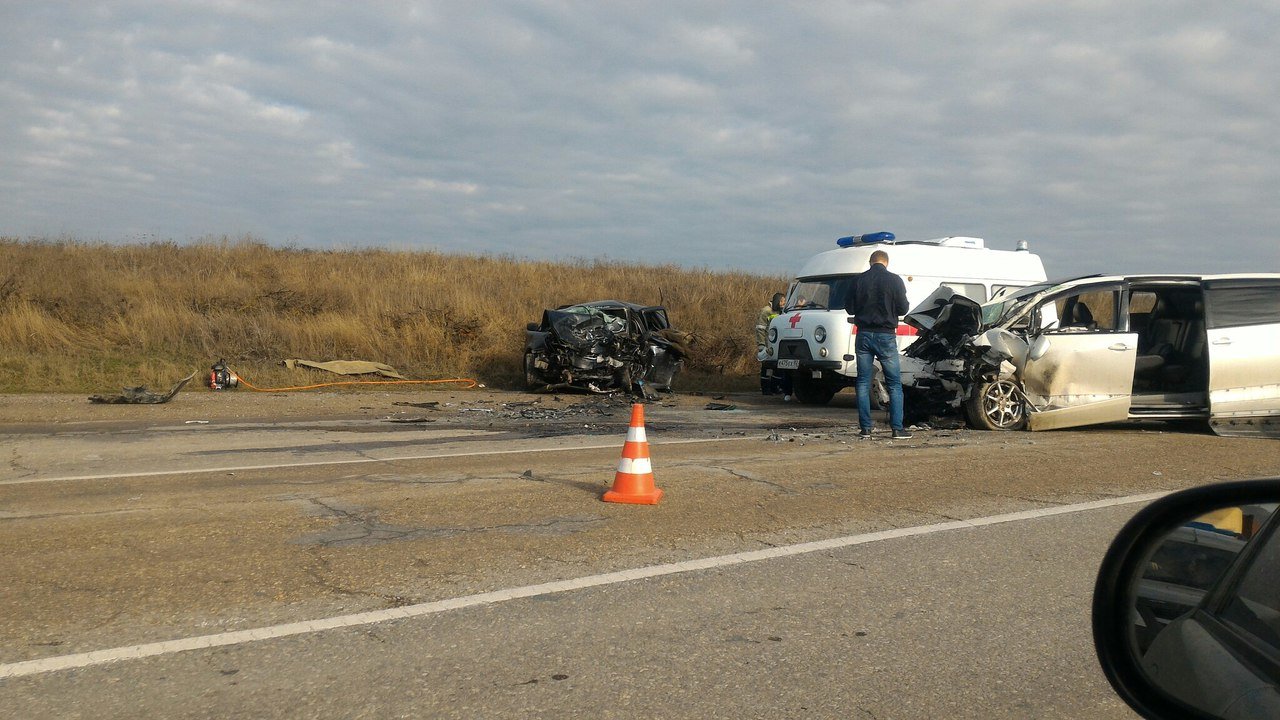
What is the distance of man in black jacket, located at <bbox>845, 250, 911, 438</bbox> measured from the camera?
414 inches

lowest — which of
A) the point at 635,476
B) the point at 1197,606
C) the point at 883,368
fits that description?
the point at 635,476

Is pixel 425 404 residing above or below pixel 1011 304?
below

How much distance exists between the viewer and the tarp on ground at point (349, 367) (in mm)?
18533

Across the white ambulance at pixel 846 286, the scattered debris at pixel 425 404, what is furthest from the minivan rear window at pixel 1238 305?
the scattered debris at pixel 425 404

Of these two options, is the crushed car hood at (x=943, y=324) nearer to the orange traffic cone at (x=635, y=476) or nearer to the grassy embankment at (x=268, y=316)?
the orange traffic cone at (x=635, y=476)

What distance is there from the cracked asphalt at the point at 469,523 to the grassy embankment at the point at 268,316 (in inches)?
248

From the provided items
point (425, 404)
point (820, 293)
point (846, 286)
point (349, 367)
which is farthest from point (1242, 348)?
point (349, 367)

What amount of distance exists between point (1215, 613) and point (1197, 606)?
0.08m

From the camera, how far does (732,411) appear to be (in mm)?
14672

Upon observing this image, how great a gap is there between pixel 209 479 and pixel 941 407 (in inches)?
319

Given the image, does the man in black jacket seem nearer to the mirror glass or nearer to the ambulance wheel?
the ambulance wheel

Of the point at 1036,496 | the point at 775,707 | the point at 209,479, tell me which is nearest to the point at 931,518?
the point at 1036,496

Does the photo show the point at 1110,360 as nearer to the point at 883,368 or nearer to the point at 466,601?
the point at 883,368

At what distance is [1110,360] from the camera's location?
11148 millimetres
